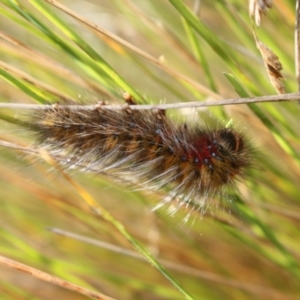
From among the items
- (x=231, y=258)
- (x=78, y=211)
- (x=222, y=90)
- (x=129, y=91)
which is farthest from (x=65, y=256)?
(x=129, y=91)

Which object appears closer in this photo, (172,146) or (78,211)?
(172,146)

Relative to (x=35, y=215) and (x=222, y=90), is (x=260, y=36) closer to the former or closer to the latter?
(x=222, y=90)

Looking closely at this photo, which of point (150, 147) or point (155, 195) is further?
point (155, 195)
